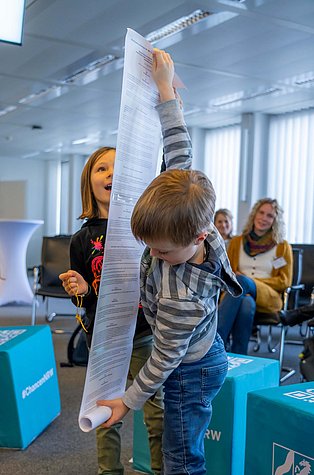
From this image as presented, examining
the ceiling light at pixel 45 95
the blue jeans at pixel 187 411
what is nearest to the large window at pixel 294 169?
→ the ceiling light at pixel 45 95

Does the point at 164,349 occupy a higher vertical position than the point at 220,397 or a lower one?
higher

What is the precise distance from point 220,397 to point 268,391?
0.34m

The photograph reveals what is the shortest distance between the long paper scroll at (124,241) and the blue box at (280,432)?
0.40 meters

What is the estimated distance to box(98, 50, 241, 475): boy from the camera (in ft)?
3.56

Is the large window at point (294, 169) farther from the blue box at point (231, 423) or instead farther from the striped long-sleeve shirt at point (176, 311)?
the striped long-sleeve shirt at point (176, 311)

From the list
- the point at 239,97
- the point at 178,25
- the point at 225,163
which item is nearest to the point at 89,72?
the point at 178,25

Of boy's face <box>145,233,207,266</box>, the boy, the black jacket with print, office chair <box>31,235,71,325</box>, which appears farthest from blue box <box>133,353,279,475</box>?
office chair <box>31,235,71,325</box>

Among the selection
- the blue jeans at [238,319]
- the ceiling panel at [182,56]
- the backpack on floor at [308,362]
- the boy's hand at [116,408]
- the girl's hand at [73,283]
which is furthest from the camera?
the ceiling panel at [182,56]

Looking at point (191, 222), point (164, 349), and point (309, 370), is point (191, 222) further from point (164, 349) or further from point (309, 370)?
point (309, 370)

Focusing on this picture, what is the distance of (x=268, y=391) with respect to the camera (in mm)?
1518

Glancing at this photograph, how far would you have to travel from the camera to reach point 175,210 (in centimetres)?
107

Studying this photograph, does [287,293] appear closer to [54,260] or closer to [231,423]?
[231,423]

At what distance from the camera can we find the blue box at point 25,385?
2.28m

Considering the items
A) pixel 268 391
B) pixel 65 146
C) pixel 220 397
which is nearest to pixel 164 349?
pixel 268 391
